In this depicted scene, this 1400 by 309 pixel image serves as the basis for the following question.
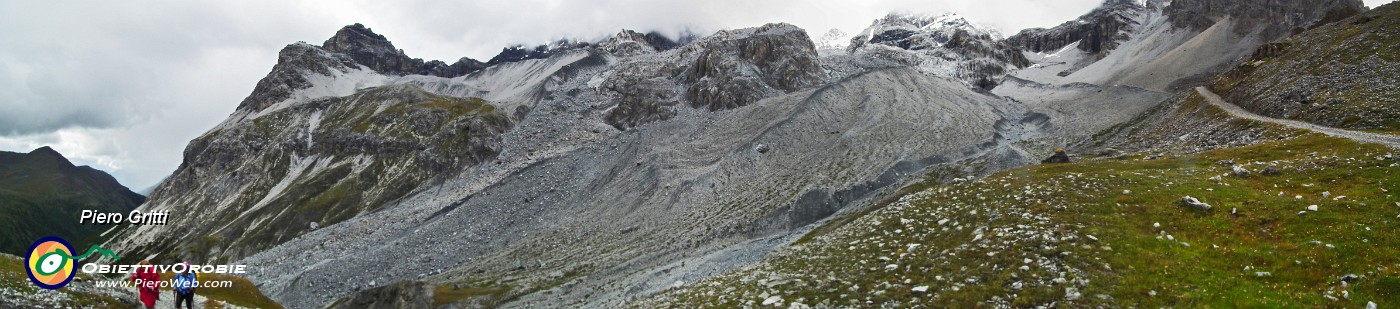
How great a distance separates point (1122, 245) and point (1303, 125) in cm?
4431

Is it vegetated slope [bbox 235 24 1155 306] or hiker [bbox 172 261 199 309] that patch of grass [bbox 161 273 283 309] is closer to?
vegetated slope [bbox 235 24 1155 306]

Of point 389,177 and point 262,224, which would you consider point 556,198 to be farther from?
point 262,224

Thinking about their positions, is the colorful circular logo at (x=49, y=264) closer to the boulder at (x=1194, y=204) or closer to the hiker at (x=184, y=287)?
the hiker at (x=184, y=287)

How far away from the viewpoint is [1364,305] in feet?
55.0

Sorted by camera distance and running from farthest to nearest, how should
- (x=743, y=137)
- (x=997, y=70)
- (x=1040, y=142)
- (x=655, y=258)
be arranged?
(x=997, y=70)
(x=743, y=137)
(x=1040, y=142)
(x=655, y=258)

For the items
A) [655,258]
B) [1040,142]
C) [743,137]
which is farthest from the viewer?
[743,137]

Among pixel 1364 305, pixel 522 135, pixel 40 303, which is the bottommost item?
pixel 1364 305

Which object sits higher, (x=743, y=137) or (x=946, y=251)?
(x=743, y=137)

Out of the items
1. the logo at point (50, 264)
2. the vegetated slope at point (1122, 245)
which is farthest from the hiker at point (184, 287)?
the vegetated slope at point (1122, 245)

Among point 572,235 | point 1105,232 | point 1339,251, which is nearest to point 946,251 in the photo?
point 1105,232

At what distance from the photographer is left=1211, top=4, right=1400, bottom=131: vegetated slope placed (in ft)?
179

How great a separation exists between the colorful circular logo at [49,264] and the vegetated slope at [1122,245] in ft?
70.2

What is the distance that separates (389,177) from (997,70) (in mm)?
160715

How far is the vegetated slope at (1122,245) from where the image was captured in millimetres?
19469
